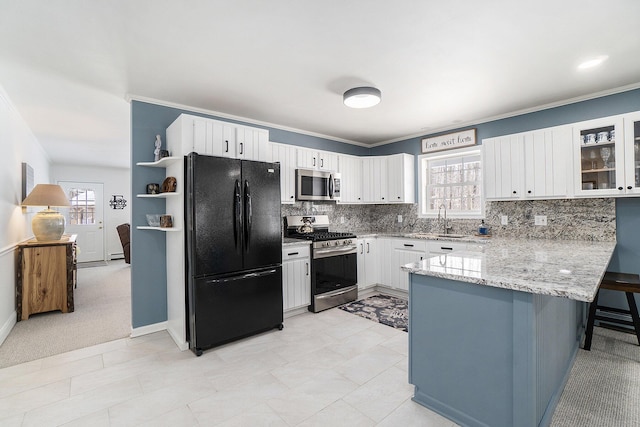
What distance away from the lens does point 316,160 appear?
4422 mm

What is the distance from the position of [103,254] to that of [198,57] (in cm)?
787

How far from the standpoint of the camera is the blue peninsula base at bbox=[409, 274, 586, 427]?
1.52 metres

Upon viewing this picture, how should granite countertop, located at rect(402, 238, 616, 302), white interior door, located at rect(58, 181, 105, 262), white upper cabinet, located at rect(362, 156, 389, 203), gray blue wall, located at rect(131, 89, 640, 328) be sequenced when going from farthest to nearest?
white interior door, located at rect(58, 181, 105, 262) < white upper cabinet, located at rect(362, 156, 389, 203) < gray blue wall, located at rect(131, 89, 640, 328) < granite countertop, located at rect(402, 238, 616, 302)

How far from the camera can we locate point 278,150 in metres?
4.04

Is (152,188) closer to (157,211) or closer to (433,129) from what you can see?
(157,211)

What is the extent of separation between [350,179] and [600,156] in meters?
2.96

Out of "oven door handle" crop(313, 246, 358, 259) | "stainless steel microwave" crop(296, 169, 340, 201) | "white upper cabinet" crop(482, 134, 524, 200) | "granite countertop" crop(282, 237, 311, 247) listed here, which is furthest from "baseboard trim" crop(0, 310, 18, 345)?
"white upper cabinet" crop(482, 134, 524, 200)

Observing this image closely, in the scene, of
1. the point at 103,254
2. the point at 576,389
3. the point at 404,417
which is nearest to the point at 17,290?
the point at 404,417

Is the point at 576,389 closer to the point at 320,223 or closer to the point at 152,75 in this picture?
the point at 320,223

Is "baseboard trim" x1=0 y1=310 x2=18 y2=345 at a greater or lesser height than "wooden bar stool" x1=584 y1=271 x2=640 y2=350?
lesser

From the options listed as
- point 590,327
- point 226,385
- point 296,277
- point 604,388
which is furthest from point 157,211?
point 590,327

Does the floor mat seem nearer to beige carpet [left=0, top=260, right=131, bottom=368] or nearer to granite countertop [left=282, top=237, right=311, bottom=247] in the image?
granite countertop [left=282, top=237, right=311, bottom=247]

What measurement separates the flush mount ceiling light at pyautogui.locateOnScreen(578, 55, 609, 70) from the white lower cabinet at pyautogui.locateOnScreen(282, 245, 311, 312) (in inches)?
125

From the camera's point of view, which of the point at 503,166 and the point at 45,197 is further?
the point at 45,197
